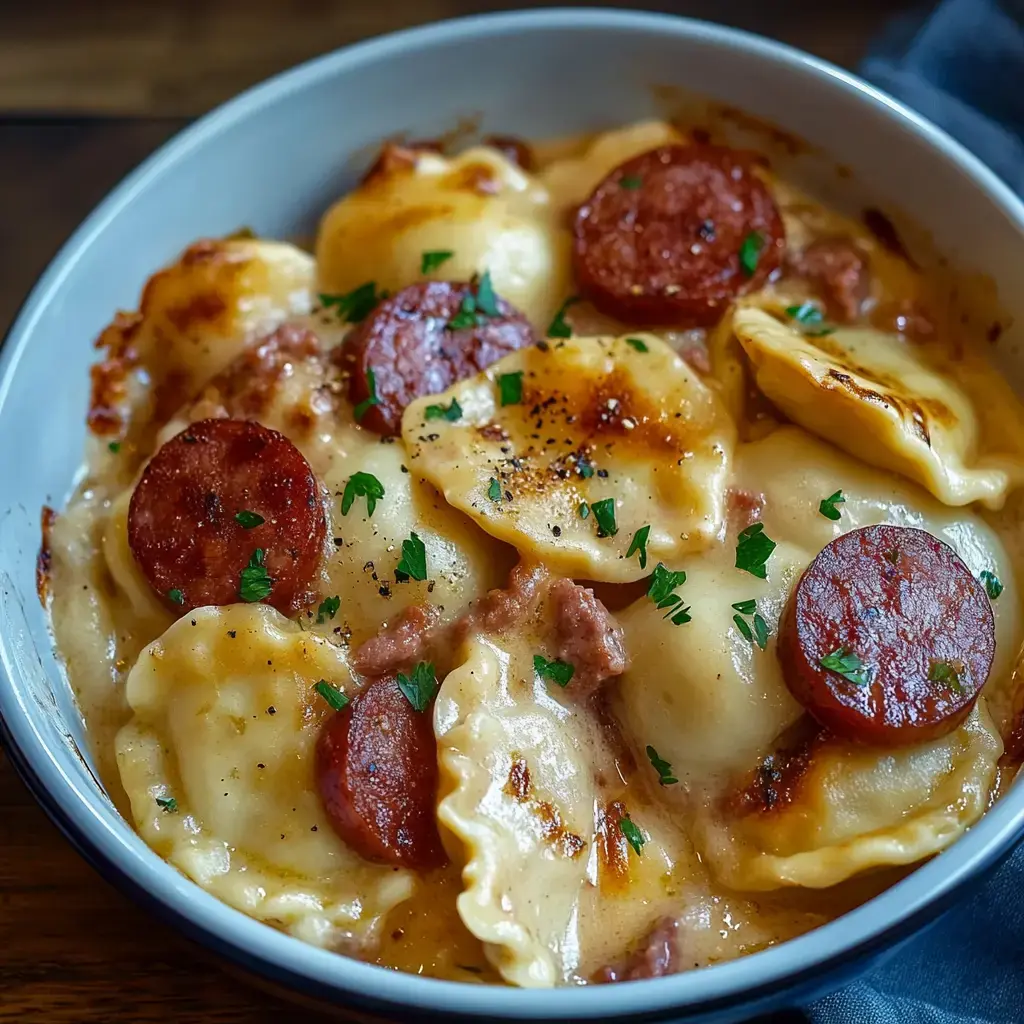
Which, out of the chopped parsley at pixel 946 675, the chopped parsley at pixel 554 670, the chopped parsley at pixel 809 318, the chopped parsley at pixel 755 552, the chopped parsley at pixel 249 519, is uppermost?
the chopped parsley at pixel 809 318

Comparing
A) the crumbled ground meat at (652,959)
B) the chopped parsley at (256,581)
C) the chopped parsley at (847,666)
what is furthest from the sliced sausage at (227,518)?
the chopped parsley at (847,666)

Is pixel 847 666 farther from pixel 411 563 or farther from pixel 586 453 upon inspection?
pixel 411 563

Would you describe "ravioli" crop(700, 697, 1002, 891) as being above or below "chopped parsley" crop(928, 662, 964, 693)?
below

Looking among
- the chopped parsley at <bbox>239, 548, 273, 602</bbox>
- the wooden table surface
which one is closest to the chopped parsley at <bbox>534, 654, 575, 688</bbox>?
the chopped parsley at <bbox>239, 548, 273, 602</bbox>

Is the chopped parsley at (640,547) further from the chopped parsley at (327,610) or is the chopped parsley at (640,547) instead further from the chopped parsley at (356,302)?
the chopped parsley at (356,302)

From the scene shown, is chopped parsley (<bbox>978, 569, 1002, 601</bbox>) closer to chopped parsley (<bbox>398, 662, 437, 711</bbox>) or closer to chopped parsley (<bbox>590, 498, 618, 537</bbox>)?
chopped parsley (<bbox>590, 498, 618, 537</bbox>)

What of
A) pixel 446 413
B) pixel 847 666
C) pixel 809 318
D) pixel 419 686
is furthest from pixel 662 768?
pixel 809 318

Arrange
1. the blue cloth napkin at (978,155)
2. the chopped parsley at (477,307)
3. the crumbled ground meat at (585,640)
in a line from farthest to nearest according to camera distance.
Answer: the chopped parsley at (477,307)
the blue cloth napkin at (978,155)
the crumbled ground meat at (585,640)
